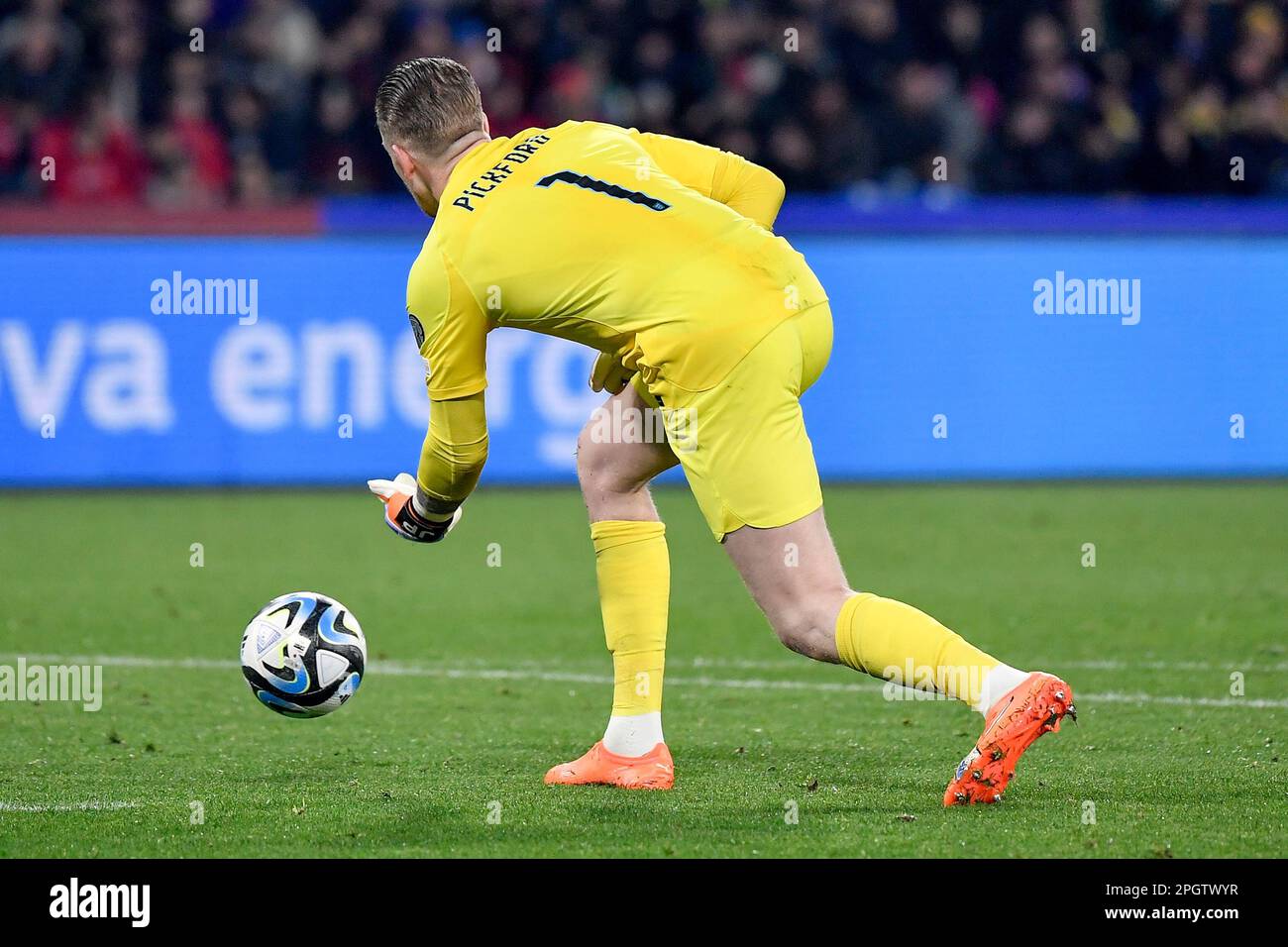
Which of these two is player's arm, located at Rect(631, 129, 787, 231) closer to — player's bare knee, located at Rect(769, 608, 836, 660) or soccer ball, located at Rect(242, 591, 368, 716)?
player's bare knee, located at Rect(769, 608, 836, 660)

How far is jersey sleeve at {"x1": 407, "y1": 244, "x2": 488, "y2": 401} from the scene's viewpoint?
14.9ft

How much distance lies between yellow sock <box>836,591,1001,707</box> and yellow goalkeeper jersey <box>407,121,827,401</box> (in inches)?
26.2

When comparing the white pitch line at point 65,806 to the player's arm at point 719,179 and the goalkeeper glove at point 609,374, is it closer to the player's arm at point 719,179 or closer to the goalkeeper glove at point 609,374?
the goalkeeper glove at point 609,374

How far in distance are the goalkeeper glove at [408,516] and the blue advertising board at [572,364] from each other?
7.03 meters

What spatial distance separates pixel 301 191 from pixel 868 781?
10023mm

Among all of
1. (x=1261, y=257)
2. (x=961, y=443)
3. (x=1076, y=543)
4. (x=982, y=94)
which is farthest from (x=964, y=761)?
(x=982, y=94)

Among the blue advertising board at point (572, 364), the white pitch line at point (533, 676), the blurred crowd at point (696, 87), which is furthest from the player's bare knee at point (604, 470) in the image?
the blurred crowd at point (696, 87)

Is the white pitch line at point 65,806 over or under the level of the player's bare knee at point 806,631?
under

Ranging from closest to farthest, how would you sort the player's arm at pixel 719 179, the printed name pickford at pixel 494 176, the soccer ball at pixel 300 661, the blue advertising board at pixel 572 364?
the printed name pickford at pixel 494 176
the player's arm at pixel 719 179
the soccer ball at pixel 300 661
the blue advertising board at pixel 572 364

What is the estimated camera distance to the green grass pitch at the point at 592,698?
4.57 metres

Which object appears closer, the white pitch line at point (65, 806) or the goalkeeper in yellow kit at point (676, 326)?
the goalkeeper in yellow kit at point (676, 326)

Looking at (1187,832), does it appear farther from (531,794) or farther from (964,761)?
(531,794)

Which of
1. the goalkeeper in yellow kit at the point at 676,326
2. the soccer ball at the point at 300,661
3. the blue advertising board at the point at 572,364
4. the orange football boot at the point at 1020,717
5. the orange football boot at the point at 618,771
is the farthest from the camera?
the blue advertising board at the point at 572,364

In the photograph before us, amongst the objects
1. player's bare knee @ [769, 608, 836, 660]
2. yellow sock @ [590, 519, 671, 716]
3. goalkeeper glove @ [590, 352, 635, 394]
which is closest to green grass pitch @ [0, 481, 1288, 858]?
yellow sock @ [590, 519, 671, 716]
